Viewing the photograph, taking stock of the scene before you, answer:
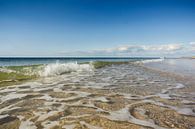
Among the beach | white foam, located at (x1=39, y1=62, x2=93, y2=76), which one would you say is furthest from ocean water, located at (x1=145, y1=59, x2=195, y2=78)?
white foam, located at (x1=39, y1=62, x2=93, y2=76)

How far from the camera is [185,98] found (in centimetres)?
779

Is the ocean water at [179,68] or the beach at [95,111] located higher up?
the beach at [95,111]

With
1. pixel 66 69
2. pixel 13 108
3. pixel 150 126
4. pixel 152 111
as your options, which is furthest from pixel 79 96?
pixel 66 69

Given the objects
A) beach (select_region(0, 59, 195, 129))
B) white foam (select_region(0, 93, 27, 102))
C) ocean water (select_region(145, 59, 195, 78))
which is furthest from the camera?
ocean water (select_region(145, 59, 195, 78))

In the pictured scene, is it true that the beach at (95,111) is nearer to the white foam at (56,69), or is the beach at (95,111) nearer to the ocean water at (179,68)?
the white foam at (56,69)

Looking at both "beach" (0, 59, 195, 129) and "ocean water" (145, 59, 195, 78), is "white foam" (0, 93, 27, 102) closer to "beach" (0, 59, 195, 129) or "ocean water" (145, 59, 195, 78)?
"beach" (0, 59, 195, 129)

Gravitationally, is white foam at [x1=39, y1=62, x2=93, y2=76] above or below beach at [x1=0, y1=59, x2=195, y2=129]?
above

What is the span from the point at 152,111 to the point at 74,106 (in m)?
2.84

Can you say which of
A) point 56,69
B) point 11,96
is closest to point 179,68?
point 56,69

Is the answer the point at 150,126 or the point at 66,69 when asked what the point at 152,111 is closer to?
the point at 150,126

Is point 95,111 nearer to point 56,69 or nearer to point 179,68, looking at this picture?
point 56,69

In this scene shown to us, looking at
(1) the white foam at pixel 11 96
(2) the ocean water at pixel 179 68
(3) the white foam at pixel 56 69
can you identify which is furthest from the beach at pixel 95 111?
(2) the ocean water at pixel 179 68

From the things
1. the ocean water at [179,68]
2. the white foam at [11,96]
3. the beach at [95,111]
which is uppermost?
the white foam at [11,96]

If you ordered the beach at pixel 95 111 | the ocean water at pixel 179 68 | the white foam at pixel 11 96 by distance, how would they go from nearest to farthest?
the beach at pixel 95 111 < the white foam at pixel 11 96 < the ocean water at pixel 179 68
